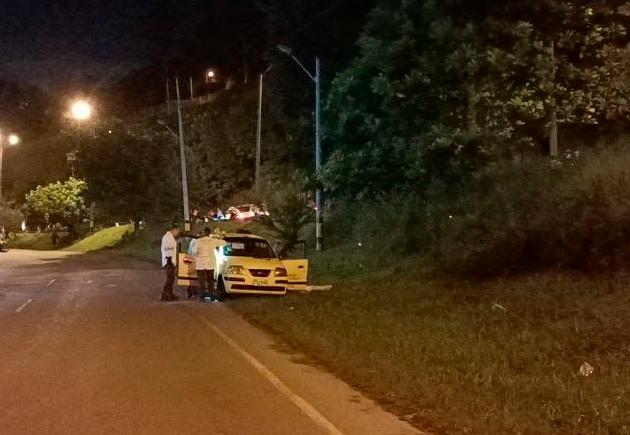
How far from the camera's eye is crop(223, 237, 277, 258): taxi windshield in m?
21.5

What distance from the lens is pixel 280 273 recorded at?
808 inches

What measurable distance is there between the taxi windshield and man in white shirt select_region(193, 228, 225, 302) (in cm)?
67

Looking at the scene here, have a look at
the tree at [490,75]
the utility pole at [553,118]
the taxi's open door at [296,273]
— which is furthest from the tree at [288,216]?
the utility pole at [553,118]

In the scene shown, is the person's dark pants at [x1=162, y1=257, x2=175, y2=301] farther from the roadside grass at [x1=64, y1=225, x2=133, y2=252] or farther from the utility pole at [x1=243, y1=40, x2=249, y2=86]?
the utility pole at [x1=243, y1=40, x2=249, y2=86]

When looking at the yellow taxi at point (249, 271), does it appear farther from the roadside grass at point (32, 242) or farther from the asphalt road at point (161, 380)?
the roadside grass at point (32, 242)

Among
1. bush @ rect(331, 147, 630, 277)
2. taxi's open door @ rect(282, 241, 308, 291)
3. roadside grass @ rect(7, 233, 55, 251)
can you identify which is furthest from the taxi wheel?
roadside grass @ rect(7, 233, 55, 251)

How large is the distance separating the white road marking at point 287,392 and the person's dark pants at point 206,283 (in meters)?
6.81

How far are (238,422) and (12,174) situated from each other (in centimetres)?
7777

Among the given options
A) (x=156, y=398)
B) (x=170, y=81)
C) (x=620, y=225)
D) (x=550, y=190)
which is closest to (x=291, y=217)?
(x=550, y=190)

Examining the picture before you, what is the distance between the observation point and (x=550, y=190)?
1642 centimetres

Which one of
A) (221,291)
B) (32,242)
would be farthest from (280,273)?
(32,242)

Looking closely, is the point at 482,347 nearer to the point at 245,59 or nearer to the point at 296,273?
the point at 296,273

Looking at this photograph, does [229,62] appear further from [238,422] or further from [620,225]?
[238,422]

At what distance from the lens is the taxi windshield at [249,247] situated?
21531mm
